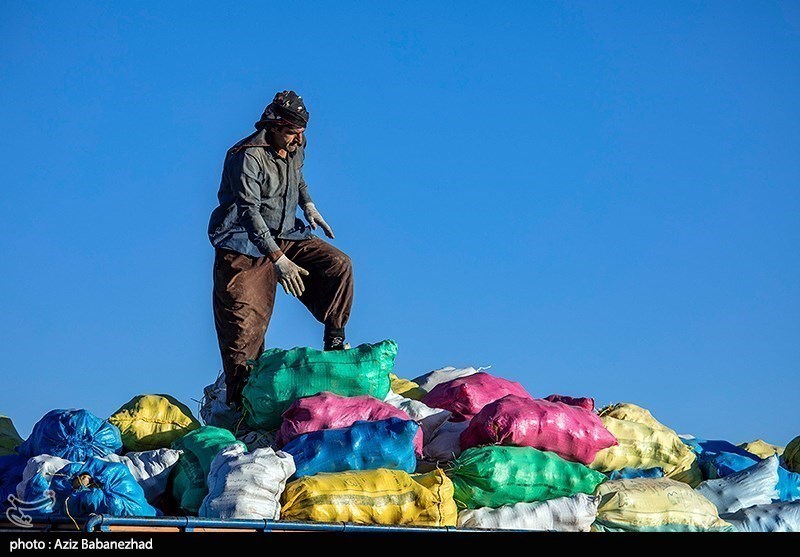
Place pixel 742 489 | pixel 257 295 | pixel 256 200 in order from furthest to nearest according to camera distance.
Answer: pixel 257 295 < pixel 256 200 < pixel 742 489

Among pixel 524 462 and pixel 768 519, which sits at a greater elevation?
pixel 524 462

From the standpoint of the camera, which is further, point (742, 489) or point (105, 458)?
point (742, 489)

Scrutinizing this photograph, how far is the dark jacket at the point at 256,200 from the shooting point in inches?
271

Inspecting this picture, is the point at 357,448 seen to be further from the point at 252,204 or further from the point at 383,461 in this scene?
the point at 252,204

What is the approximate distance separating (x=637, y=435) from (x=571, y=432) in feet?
2.36

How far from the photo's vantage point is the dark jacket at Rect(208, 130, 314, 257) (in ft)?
22.6

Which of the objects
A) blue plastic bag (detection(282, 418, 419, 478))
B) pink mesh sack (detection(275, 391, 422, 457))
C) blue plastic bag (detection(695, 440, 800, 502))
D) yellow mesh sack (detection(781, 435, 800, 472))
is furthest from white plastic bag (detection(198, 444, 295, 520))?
yellow mesh sack (detection(781, 435, 800, 472))

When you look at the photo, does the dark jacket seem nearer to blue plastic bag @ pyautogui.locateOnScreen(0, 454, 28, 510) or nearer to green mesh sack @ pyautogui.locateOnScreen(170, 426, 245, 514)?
green mesh sack @ pyautogui.locateOnScreen(170, 426, 245, 514)

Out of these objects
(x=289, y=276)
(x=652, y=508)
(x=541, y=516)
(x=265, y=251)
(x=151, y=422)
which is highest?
(x=265, y=251)

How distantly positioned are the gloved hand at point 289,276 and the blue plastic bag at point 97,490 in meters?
1.92

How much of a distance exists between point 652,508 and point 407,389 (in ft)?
6.75

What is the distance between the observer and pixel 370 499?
5.22 metres

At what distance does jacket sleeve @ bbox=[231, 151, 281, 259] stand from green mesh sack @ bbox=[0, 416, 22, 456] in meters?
1.77

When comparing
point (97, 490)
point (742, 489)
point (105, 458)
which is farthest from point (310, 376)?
point (742, 489)
